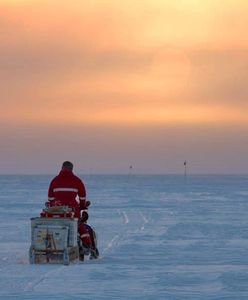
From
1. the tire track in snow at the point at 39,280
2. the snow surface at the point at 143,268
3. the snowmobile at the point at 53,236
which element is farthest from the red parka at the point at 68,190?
the tire track in snow at the point at 39,280

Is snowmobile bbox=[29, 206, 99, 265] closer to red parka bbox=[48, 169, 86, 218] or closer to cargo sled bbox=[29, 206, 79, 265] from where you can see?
cargo sled bbox=[29, 206, 79, 265]


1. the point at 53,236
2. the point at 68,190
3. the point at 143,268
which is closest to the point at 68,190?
the point at 68,190

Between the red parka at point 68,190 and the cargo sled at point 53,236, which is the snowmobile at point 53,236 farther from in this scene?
the red parka at point 68,190

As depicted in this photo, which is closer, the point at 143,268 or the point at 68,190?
the point at 143,268

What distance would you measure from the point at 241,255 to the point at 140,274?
3408 millimetres

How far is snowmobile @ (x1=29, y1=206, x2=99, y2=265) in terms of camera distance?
47.3ft

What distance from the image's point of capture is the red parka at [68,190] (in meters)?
14.9

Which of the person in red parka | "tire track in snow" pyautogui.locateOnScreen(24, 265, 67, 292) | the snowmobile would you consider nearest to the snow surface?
"tire track in snow" pyautogui.locateOnScreen(24, 265, 67, 292)

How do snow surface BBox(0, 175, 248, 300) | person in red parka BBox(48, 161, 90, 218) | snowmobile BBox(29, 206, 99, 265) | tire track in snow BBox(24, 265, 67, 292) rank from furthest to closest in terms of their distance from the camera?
1. person in red parka BBox(48, 161, 90, 218)
2. snowmobile BBox(29, 206, 99, 265)
3. tire track in snow BBox(24, 265, 67, 292)
4. snow surface BBox(0, 175, 248, 300)

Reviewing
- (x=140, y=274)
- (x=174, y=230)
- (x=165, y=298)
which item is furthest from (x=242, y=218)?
(x=165, y=298)

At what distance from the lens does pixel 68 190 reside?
48.8ft

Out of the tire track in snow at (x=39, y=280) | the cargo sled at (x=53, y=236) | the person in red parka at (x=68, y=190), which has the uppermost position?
the person in red parka at (x=68, y=190)

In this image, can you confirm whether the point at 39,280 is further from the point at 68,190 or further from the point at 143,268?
the point at 68,190

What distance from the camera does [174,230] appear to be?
22594 mm
